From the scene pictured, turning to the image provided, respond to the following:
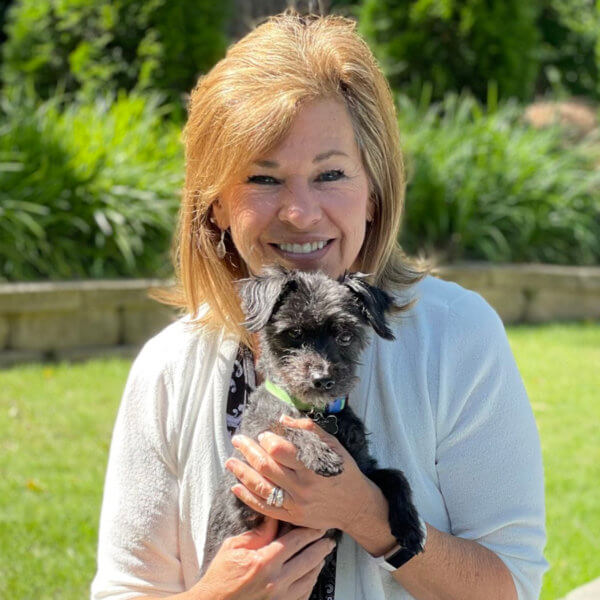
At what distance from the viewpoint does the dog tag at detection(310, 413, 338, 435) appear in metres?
2.64

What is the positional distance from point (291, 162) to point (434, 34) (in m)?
11.5

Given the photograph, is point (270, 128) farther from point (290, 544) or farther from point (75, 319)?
→ point (75, 319)

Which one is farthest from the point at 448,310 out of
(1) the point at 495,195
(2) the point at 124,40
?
(2) the point at 124,40

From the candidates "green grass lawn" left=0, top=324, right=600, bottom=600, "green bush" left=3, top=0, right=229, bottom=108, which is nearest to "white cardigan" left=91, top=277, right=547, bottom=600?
"green grass lawn" left=0, top=324, right=600, bottom=600

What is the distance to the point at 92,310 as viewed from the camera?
886 centimetres

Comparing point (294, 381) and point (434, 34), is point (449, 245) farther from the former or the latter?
point (294, 381)

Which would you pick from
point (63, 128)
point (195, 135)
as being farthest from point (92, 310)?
point (195, 135)

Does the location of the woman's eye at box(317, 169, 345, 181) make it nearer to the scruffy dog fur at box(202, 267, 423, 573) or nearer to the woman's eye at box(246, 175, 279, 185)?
the woman's eye at box(246, 175, 279, 185)

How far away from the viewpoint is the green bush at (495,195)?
11.1m

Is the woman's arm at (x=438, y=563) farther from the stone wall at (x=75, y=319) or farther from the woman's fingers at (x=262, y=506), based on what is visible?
the stone wall at (x=75, y=319)

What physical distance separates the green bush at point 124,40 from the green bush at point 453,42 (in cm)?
241

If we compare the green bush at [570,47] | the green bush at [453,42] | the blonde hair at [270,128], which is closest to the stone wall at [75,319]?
the blonde hair at [270,128]

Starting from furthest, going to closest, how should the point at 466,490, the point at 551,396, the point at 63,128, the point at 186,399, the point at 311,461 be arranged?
1. the point at 63,128
2. the point at 551,396
3. the point at 186,399
4. the point at 466,490
5. the point at 311,461

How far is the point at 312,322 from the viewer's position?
2561 millimetres
